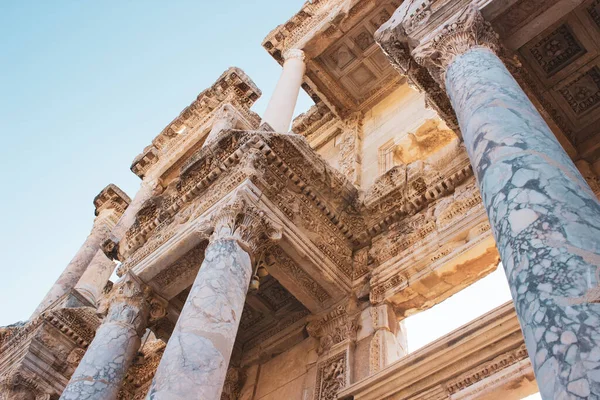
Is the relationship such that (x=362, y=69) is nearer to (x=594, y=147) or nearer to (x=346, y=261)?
(x=346, y=261)

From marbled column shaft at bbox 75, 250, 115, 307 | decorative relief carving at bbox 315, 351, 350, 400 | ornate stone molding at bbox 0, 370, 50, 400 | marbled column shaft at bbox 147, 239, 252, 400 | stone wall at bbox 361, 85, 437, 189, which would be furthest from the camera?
marbled column shaft at bbox 75, 250, 115, 307

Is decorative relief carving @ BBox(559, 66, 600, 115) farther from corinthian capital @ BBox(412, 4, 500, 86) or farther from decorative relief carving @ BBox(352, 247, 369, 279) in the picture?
decorative relief carving @ BBox(352, 247, 369, 279)

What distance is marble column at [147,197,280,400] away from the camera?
6047mm

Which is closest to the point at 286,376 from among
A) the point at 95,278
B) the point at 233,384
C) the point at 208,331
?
the point at 233,384

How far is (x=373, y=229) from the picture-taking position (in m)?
9.90

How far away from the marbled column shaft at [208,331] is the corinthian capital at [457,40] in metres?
3.16

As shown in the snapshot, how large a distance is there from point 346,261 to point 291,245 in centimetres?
131

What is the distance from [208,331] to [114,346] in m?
2.51

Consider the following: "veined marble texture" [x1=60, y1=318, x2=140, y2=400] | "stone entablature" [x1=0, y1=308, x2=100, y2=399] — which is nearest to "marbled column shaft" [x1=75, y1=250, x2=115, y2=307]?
"stone entablature" [x1=0, y1=308, x2=100, y2=399]

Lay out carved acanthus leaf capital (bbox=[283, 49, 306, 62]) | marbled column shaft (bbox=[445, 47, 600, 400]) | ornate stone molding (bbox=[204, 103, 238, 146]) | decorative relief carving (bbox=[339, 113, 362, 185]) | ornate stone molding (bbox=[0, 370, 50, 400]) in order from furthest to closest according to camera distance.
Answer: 1. ornate stone molding (bbox=[204, 103, 238, 146])
2. carved acanthus leaf capital (bbox=[283, 49, 306, 62])
3. decorative relief carving (bbox=[339, 113, 362, 185])
4. ornate stone molding (bbox=[0, 370, 50, 400])
5. marbled column shaft (bbox=[445, 47, 600, 400])

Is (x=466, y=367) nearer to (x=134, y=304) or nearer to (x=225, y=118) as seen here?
(x=134, y=304)

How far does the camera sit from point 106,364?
819 cm

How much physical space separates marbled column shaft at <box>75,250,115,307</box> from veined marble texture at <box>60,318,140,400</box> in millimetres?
5471

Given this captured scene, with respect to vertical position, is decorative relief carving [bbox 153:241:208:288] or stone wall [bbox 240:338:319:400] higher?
decorative relief carving [bbox 153:241:208:288]
